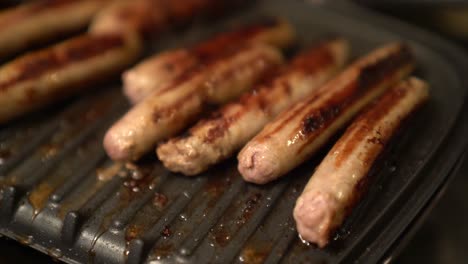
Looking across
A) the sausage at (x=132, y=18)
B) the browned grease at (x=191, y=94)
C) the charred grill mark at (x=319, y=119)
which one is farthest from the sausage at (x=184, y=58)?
the charred grill mark at (x=319, y=119)

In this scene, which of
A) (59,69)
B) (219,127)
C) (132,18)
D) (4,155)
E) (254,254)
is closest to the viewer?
(254,254)

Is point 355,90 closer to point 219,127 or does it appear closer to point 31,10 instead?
point 219,127

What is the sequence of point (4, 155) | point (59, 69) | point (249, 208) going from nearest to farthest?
1. point (249, 208)
2. point (4, 155)
3. point (59, 69)

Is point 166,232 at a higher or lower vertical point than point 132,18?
lower

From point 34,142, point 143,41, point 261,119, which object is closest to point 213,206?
point 261,119

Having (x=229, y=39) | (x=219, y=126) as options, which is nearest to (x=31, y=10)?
(x=229, y=39)

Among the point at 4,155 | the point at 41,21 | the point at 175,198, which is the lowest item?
the point at 175,198

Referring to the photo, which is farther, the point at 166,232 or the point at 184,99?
the point at 184,99
